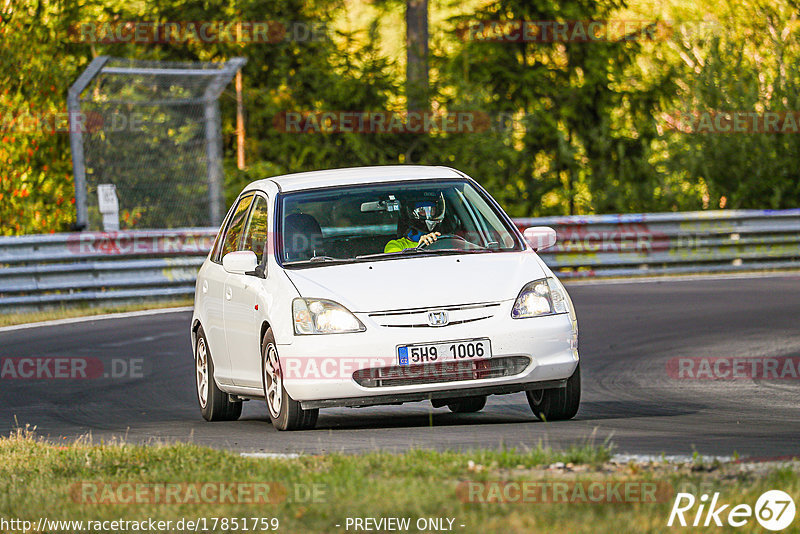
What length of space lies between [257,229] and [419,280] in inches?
67.6

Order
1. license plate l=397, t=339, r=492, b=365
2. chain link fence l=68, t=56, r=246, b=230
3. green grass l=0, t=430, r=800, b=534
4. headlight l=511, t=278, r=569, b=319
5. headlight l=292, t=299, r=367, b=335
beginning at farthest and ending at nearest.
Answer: chain link fence l=68, t=56, r=246, b=230 < headlight l=511, t=278, r=569, b=319 < headlight l=292, t=299, r=367, b=335 < license plate l=397, t=339, r=492, b=365 < green grass l=0, t=430, r=800, b=534

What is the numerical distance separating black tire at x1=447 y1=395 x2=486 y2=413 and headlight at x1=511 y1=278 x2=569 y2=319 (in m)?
1.55

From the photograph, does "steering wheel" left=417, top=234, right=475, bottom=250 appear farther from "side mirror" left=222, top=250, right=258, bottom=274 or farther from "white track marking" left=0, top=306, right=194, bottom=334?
"white track marking" left=0, top=306, right=194, bottom=334

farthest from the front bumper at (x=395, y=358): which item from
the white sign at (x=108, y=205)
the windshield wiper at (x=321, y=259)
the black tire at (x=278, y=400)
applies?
the white sign at (x=108, y=205)

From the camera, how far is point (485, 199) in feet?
33.9

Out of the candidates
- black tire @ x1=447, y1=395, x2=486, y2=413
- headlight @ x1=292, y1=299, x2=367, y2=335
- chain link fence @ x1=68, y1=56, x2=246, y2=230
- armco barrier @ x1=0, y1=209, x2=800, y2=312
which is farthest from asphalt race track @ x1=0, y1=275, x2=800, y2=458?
chain link fence @ x1=68, y1=56, x2=246, y2=230

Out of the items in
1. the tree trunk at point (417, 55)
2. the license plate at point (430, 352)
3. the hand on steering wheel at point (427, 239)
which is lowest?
the license plate at point (430, 352)

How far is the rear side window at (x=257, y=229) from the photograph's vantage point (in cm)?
1012

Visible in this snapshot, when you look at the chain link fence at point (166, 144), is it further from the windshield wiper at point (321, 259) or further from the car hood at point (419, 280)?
the car hood at point (419, 280)

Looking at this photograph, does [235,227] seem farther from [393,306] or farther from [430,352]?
[430,352]

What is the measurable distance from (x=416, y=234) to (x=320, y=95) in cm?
2240

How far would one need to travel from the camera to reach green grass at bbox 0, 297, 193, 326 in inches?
721

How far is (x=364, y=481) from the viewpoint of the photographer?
6387 millimetres

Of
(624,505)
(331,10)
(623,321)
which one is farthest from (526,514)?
(331,10)
